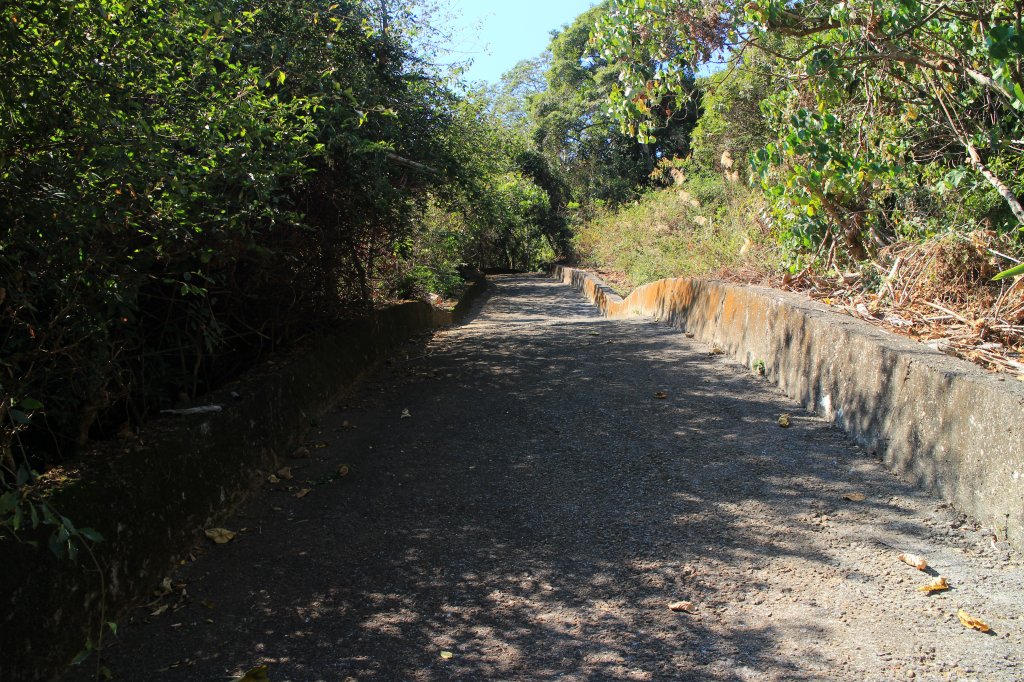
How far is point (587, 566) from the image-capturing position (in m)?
3.71

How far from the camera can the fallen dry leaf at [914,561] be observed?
3.55 metres

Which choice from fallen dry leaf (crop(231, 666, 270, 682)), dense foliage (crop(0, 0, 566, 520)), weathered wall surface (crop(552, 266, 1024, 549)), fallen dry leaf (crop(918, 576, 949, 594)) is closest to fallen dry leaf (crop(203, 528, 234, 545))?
dense foliage (crop(0, 0, 566, 520))

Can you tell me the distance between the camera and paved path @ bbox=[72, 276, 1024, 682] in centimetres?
301

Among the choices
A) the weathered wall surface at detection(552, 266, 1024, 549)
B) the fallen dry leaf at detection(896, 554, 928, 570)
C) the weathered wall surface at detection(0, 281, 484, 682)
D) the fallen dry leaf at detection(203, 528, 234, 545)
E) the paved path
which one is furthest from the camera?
the fallen dry leaf at detection(203, 528, 234, 545)

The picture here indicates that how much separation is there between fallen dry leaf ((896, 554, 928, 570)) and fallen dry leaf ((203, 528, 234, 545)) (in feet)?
10.9

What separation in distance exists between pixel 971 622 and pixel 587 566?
62.5 inches

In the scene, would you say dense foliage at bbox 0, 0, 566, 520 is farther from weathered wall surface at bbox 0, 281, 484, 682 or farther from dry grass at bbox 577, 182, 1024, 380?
dry grass at bbox 577, 182, 1024, 380

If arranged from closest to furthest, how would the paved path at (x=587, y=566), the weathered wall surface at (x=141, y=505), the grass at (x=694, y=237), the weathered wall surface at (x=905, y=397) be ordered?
the weathered wall surface at (x=141, y=505), the paved path at (x=587, y=566), the weathered wall surface at (x=905, y=397), the grass at (x=694, y=237)

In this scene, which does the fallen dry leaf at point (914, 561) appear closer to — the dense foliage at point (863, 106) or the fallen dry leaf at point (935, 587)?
the fallen dry leaf at point (935, 587)

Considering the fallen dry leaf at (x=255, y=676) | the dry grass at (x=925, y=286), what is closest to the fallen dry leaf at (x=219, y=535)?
the fallen dry leaf at (x=255, y=676)

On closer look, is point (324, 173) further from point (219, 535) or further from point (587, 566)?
point (587, 566)

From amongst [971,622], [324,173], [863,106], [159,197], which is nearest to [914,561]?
[971,622]

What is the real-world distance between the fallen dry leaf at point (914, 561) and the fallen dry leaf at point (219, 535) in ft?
10.9

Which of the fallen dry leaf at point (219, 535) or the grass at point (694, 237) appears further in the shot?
the grass at point (694, 237)
